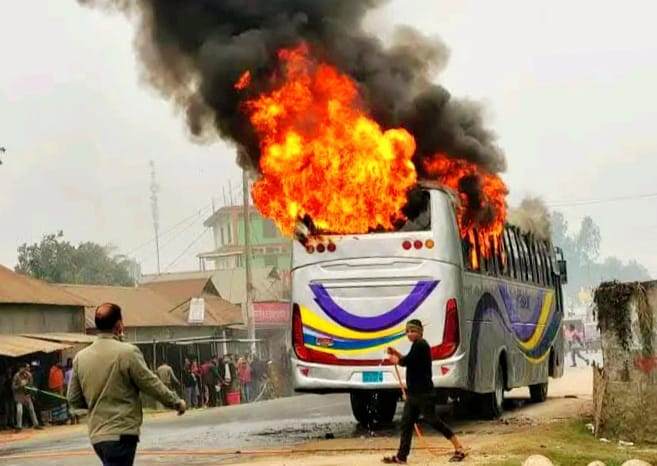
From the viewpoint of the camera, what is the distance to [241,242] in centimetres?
8981

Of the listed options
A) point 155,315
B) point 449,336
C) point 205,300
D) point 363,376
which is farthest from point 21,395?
point 205,300

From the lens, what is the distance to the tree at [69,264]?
64688 millimetres

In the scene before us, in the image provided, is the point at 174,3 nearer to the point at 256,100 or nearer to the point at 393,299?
the point at 256,100

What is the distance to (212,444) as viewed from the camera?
14.4 meters

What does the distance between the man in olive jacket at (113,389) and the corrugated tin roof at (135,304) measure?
3493 centimetres

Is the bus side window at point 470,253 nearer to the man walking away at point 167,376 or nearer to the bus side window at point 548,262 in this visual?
the bus side window at point 548,262

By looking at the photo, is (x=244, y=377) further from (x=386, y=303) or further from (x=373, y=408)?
(x=386, y=303)

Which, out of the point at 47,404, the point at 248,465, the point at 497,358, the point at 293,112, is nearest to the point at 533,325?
the point at 497,358

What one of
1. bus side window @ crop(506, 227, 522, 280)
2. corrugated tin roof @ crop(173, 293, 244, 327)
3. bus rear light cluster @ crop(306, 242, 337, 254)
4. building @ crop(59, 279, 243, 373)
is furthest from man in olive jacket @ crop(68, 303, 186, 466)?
corrugated tin roof @ crop(173, 293, 244, 327)

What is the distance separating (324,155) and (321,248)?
1.37 m

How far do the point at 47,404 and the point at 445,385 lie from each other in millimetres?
14611

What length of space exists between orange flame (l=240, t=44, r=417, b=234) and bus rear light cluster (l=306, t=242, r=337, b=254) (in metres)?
0.28

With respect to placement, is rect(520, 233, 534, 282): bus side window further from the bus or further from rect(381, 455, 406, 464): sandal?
rect(381, 455, 406, 464): sandal

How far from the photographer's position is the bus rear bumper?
13.5 meters
